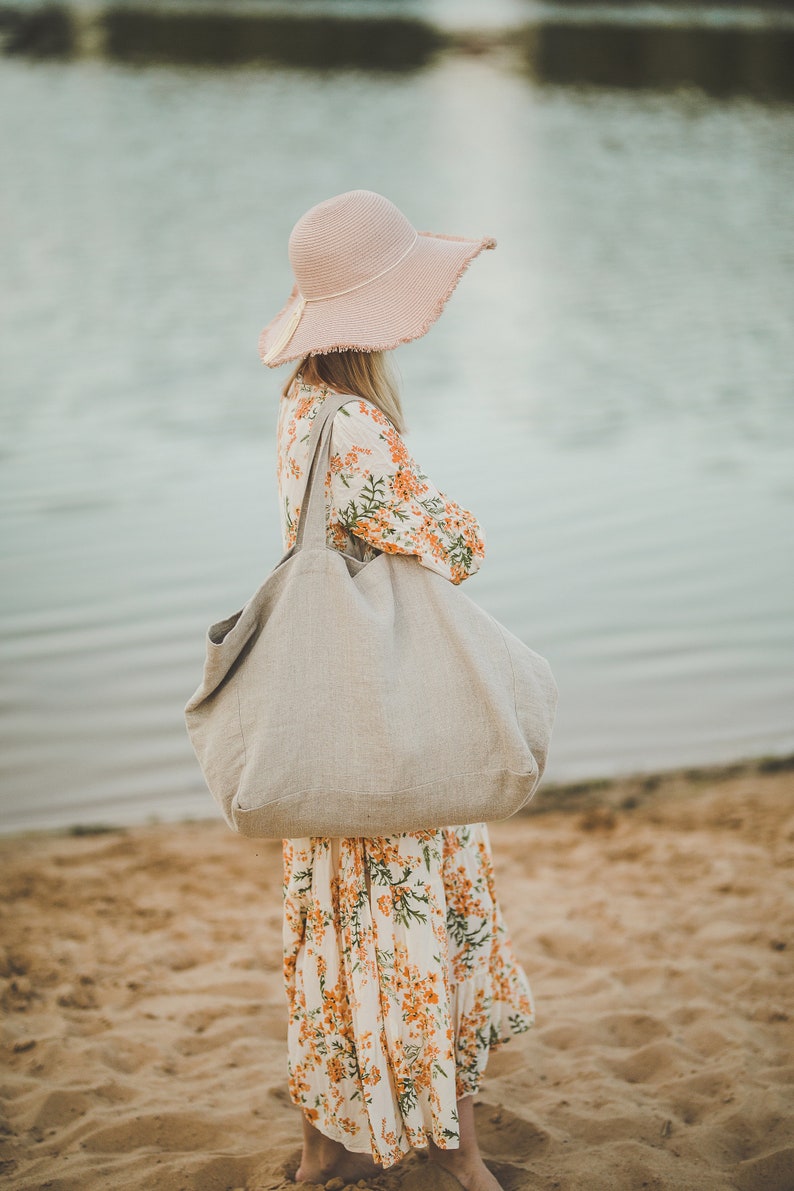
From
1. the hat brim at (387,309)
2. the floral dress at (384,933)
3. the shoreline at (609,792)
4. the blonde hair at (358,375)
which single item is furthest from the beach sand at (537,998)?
the hat brim at (387,309)

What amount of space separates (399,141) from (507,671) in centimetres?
1716

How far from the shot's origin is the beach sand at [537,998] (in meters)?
2.57

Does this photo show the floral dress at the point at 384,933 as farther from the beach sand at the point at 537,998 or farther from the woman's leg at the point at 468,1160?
the beach sand at the point at 537,998

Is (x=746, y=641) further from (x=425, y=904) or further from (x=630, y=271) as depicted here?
(x=630, y=271)

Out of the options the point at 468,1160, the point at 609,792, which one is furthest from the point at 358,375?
the point at 609,792

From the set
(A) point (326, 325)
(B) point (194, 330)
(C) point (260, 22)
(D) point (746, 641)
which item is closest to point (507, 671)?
(A) point (326, 325)

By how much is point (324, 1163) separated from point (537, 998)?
92cm

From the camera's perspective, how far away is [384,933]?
221 cm

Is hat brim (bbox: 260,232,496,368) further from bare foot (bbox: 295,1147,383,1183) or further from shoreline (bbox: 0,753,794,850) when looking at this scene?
shoreline (bbox: 0,753,794,850)

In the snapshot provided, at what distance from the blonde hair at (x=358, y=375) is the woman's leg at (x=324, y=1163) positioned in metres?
1.38

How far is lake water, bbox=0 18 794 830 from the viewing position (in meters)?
5.01

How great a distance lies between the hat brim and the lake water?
2579 mm

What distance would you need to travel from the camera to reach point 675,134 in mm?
18484

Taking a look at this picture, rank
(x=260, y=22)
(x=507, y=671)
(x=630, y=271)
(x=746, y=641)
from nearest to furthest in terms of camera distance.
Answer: (x=507, y=671), (x=746, y=641), (x=630, y=271), (x=260, y=22)
